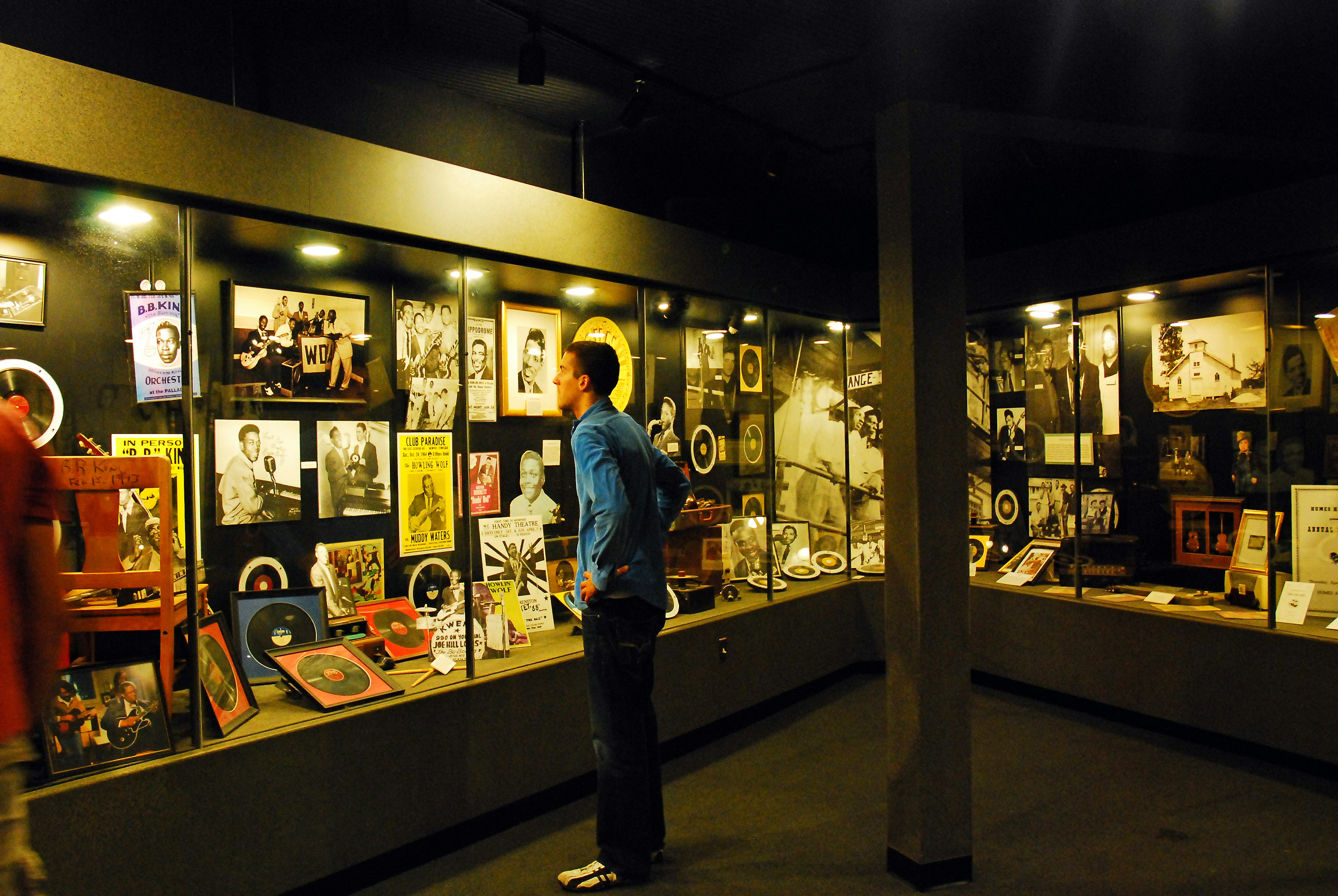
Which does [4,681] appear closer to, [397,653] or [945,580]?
[397,653]

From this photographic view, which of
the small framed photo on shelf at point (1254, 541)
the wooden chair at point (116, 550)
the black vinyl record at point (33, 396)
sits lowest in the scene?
the small framed photo on shelf at point (1254, 541)

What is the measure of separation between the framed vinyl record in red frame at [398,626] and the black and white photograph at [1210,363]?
14.4 feet

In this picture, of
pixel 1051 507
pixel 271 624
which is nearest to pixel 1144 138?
pixel 1051 507

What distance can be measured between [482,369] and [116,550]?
1.59 meters

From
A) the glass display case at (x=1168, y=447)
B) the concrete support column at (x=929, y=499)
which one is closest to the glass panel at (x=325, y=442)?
the concrete support column at (x=929, y=499)

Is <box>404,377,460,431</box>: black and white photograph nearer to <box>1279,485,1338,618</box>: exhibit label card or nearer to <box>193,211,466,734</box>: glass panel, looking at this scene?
<box>193,211,466,734</box>: glass panel

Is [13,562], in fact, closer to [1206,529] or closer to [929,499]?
[929,499]

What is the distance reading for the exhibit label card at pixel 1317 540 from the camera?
13.1ft

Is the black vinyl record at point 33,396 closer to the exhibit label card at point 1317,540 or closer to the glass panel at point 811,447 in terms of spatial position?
the glass panel at point 811,447

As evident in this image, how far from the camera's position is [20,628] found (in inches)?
59.8

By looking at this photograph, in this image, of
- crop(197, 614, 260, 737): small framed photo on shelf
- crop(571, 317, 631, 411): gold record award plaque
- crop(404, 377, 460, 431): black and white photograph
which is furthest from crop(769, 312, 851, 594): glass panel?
crop(197, 614, 260, 737): small framed photo on shelf

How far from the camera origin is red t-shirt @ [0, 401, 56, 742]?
1.50 meters

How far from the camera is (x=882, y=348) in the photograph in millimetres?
2973

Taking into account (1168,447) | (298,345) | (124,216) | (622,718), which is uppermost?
(124,216)
